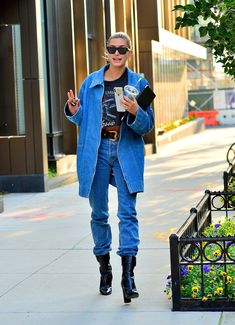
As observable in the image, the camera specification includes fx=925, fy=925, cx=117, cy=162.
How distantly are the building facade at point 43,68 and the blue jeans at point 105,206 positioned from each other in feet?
31.3

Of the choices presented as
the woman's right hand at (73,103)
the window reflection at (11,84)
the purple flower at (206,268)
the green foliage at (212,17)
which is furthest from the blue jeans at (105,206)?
the window reflection at (11,84)

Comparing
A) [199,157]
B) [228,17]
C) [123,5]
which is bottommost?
[199,157]

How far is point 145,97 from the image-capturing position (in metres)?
6.70

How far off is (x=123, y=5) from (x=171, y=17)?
11975 millimetres

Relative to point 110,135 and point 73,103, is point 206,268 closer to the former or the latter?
point 110,135

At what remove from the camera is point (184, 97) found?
44469mm

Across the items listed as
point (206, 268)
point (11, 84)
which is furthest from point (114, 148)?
point (11, 84)

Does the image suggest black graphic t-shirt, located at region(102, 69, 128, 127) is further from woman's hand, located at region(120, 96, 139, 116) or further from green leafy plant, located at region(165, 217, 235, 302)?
green leafy plant, located at region(165, 217, 235, 302)

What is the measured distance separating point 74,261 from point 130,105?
103 inches

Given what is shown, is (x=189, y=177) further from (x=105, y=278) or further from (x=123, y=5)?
(x=105, y=278)

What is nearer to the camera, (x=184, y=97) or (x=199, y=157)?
(x=199, y=157)

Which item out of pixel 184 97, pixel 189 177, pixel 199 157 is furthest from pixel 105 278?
pixel 184 97

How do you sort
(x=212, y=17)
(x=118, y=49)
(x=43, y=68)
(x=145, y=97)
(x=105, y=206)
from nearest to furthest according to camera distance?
(x=145, y=97) → (x=118, y=49) → (x=105, y=206) → (x=212, y=17) → (x=43, y=68)

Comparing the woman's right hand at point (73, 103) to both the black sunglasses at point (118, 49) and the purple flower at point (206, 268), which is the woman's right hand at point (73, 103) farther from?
the purple flower at point (206, 268)
